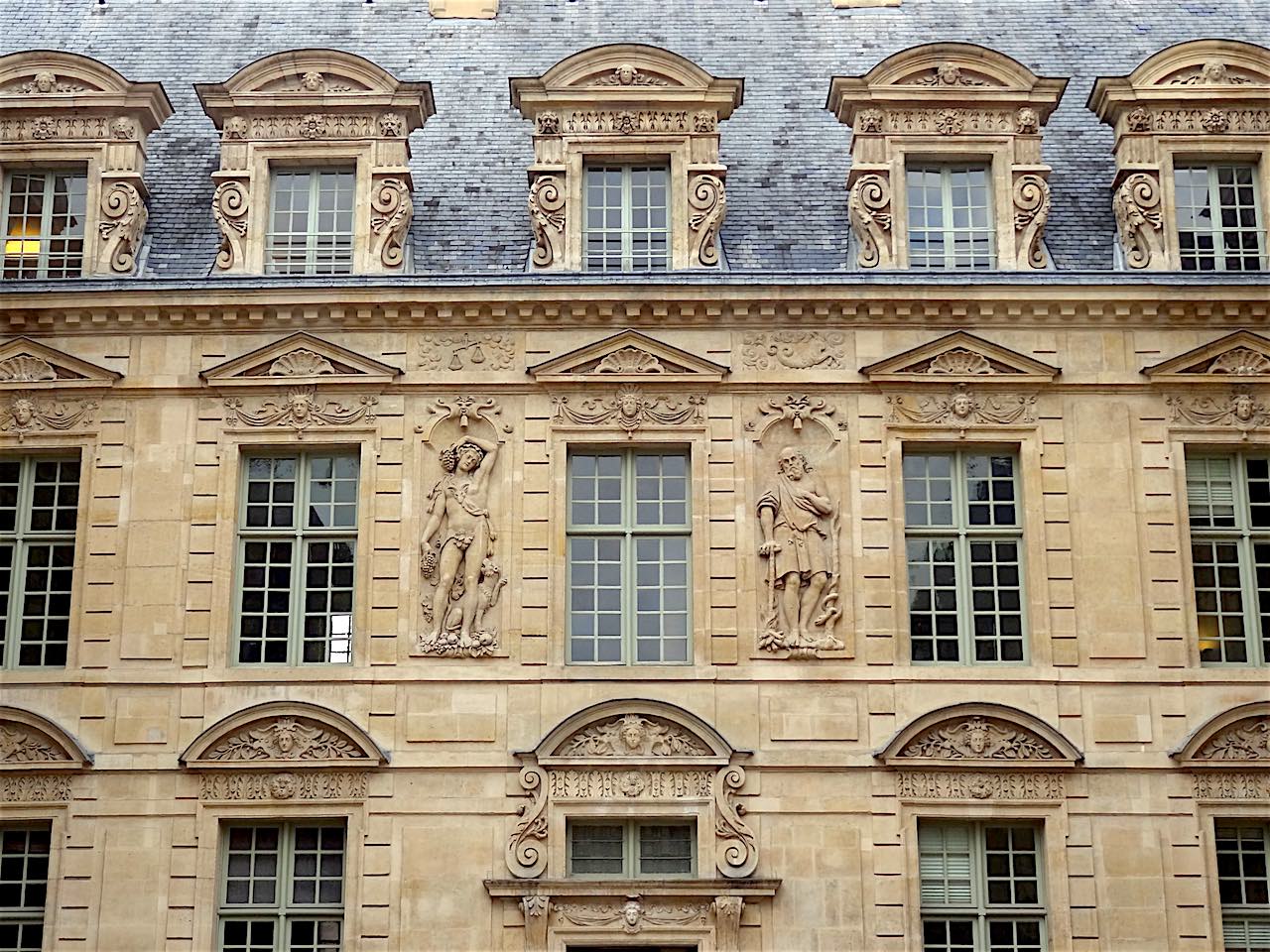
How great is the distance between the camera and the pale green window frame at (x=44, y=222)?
20.5m

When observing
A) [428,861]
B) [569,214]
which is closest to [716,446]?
[569,214]

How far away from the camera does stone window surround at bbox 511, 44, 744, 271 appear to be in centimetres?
2028

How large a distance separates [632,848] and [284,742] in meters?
3.54

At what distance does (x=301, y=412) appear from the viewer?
19.4 meters

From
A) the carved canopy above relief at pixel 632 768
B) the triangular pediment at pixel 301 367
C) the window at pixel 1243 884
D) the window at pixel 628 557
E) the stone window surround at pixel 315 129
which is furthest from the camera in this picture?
the stone window surround at pixel 315 129

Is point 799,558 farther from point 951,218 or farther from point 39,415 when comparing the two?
point 39,415

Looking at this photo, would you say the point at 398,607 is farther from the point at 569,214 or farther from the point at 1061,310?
the point at 1061,310

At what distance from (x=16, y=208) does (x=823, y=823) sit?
1101 cm

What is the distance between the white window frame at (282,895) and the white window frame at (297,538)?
1.58 meters

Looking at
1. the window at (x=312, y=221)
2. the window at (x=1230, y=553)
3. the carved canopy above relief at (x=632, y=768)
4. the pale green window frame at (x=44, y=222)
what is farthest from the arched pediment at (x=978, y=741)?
the pale green window frame at (x=44, y=222)

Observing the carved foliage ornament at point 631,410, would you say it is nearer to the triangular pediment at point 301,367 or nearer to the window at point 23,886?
the triangular pediment at point 301,367

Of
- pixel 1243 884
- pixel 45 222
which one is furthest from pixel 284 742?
pixel 1243 884

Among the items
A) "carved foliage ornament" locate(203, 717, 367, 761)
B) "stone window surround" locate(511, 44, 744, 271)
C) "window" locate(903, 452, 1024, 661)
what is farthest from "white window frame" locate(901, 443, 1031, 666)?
"carved foliage ornament" locate(203, 717, 367, 761)

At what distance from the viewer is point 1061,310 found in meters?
19.5
